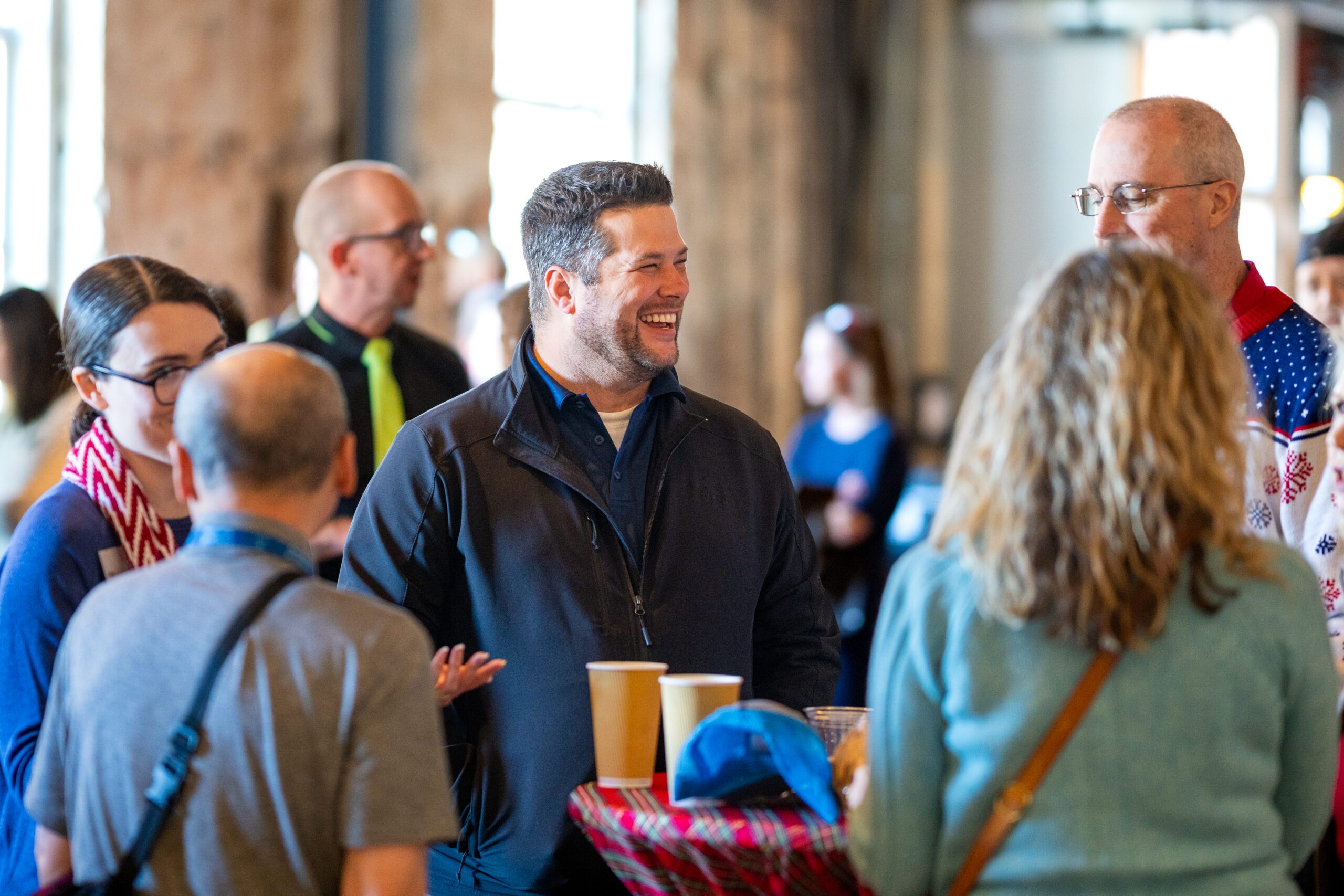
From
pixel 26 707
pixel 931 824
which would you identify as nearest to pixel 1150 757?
A: pixel 931 824

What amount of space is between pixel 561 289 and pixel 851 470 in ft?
9.04

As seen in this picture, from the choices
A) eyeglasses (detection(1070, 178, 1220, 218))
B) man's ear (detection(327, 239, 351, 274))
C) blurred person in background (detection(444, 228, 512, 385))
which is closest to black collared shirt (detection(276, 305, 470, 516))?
man's ear (detection(327, 239, 351, 274))

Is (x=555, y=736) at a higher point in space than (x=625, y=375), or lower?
lower

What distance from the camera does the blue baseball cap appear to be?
1544 millimetres

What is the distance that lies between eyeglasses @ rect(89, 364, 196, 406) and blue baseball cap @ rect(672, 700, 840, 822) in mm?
1034

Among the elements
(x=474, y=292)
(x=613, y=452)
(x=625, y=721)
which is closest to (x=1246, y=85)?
(x=474, y=292)

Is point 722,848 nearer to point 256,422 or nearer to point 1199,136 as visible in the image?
point 256,422

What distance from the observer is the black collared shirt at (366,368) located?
3.29 metres

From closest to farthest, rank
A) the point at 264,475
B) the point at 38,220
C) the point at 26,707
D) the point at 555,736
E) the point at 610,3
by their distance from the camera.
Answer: the point at 264,475, the point at 26,707, the point at 555,736, the point at 38,220, the point at 610,3

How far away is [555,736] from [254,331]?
8.26 feet

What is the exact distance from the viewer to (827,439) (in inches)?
199

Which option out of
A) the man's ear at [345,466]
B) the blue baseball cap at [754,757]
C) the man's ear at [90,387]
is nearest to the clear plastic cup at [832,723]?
the blue baseball cap at [754,757]

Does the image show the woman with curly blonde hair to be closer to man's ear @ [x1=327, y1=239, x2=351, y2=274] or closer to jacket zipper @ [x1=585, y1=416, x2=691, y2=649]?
jacket zipper @ [x1=585, y1=416, x2=691, y2=649]

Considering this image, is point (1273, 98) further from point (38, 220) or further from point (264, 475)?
point (264, 475)
